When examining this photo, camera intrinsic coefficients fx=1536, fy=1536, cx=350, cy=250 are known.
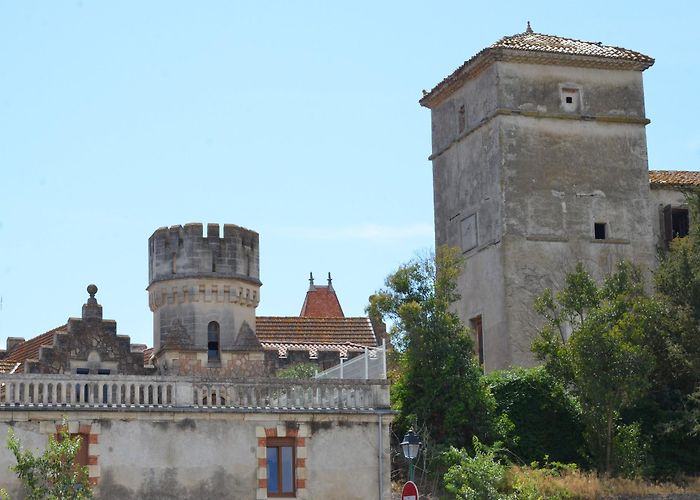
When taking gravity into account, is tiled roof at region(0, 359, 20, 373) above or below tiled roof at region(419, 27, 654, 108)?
below

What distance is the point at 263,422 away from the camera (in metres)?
36.2

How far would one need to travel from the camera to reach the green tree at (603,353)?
40.4 metres

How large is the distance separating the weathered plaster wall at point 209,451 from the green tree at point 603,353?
21.8ft

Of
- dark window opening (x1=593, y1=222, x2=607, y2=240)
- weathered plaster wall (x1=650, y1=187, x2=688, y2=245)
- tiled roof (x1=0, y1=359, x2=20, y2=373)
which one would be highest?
weathered plaster wall (x1=650, y1=187, x2=688, y2=245)

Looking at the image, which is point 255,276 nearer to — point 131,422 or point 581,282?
point 581,282

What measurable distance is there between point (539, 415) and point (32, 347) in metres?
18.3

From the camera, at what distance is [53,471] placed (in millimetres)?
31266

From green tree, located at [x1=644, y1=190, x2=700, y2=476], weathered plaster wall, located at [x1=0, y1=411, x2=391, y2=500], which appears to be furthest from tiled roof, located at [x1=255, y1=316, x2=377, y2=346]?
weathered plaster wall, located at [x1=0, y1=411, x2=391, y2=500]

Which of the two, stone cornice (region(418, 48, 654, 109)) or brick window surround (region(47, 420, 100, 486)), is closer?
brick window surround (region(47, 420, 100, 486))

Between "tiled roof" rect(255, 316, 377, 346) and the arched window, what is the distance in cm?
367

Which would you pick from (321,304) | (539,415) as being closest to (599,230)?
(539,415)

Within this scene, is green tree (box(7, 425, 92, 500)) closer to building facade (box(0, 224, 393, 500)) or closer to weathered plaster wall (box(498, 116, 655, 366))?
building facade (box(0, 224, 393, 500))

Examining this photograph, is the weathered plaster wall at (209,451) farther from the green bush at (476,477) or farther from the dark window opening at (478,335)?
the dark window opening at (478,335)

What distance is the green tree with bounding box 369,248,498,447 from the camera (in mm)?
40875
